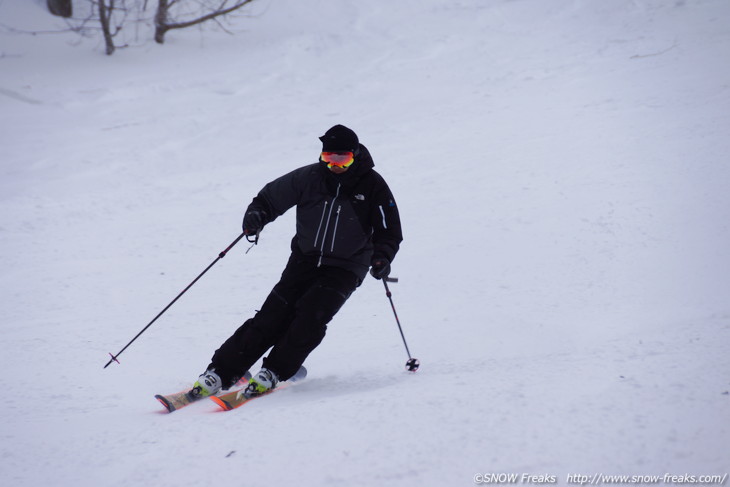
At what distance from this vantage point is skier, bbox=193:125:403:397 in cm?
357

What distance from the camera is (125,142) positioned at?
8625 mm

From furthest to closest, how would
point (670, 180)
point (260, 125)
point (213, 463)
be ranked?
point (260, 125), point (670, 180), point (213, 463)

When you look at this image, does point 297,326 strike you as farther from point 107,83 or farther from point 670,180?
point 107,83

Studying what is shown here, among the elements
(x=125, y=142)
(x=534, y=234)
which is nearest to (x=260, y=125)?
(x=125, y=142)

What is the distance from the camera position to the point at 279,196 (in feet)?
12.4

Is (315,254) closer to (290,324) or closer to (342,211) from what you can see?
(342,211)

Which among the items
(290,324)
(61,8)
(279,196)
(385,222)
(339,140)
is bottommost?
(290,324)

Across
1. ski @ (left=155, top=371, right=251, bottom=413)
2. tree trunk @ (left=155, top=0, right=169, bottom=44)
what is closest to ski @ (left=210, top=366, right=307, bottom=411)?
ski @ (left=155, top=371, right=251, bottom=413)

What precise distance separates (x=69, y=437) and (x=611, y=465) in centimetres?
237

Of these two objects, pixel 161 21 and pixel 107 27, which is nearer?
pixel 107 27

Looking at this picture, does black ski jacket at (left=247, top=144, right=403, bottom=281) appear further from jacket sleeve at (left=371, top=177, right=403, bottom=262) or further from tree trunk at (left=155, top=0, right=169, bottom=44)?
tree trunk at (left=155, top=0, right=169, bottom=44)

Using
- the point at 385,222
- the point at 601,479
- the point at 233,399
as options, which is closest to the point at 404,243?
the point at 385,222

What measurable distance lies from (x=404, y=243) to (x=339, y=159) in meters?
2.62

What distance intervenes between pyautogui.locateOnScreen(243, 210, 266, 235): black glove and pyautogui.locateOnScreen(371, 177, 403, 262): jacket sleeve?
2.19ft
